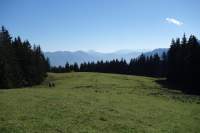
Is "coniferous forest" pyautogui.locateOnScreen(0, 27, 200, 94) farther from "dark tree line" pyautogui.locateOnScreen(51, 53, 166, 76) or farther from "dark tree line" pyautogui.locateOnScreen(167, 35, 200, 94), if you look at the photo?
"dark tree line" pyautogui.locateOnScreen(51, 53, 166, 76)

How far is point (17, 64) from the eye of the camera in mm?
69625

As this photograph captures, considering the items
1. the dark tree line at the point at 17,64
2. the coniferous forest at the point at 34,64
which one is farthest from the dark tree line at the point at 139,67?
the dark tree line at the point at 17,64

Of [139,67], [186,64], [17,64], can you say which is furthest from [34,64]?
[139,67]

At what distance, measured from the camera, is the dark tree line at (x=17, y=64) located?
63062mm

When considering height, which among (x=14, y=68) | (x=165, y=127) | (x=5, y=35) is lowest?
(x=165, y=127)

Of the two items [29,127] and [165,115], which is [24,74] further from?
[29,127]

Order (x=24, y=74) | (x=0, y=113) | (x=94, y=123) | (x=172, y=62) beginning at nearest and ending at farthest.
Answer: (x=94, y=123) → (x=0, y=113) → (x=24, y=74) → (x=172, y=62)

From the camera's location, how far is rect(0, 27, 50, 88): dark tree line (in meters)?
63.1

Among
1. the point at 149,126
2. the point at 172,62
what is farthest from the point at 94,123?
the point at 172,62

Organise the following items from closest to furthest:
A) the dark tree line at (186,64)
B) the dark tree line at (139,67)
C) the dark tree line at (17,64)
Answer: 1. the dark tree line at (17,64)
2. the dark tree line at (186,64)
3. the dark tree line at (139,67)

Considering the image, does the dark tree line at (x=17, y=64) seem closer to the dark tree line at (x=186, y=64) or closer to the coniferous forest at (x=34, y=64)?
the coniferous forest at (x=34, y=64)

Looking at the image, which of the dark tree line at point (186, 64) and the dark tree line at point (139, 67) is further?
the dark tree line at point (139, 67)

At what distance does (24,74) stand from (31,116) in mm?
55181

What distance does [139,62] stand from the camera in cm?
12712
